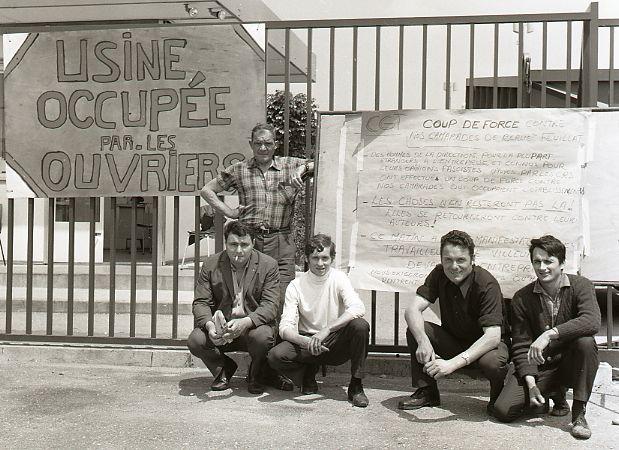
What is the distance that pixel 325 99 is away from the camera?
13984mm

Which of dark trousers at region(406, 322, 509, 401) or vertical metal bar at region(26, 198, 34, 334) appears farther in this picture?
vertical metal bar at region(26, 198, 34, 334)

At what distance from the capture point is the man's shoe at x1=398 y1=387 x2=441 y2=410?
4.93m

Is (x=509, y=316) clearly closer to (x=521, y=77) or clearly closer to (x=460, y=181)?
(x=460, y=181)

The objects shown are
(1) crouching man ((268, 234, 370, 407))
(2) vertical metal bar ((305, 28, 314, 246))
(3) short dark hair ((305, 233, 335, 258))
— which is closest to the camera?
(1) crouching man ((268, 234, 370, 407))

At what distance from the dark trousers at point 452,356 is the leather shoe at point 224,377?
4.47 ft

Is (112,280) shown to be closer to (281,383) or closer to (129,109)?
(129,109)

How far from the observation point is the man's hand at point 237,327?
5.09 m

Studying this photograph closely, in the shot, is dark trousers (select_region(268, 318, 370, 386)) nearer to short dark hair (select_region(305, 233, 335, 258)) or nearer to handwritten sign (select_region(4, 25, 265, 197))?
short dark hair (select_region(305, 233, 335, 258))

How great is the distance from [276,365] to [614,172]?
281 cm

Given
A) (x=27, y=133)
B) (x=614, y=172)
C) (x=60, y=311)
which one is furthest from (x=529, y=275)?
(x=60, y=311)

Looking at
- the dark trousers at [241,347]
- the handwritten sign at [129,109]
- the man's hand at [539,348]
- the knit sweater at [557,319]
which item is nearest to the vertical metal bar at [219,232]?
the handwritten sign at [129,109]

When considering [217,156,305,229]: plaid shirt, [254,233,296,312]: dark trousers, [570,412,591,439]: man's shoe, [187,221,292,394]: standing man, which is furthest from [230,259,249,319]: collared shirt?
[570,412,591,439]: man's shoe

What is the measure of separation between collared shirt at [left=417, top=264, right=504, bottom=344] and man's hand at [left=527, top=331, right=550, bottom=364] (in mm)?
316

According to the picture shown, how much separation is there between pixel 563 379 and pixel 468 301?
74 centimetres
